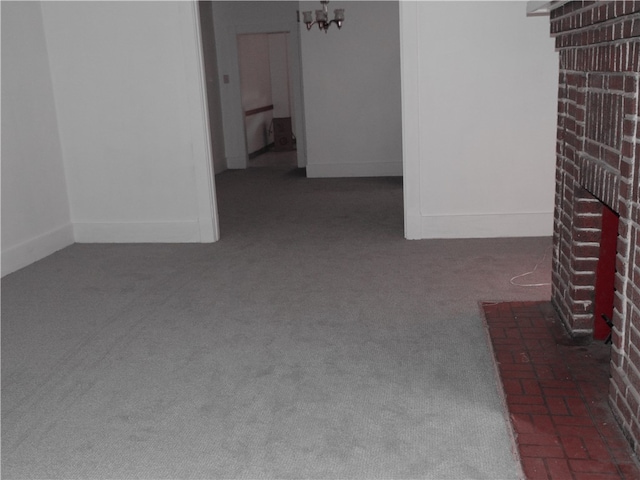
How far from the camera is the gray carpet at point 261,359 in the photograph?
96.4 inches

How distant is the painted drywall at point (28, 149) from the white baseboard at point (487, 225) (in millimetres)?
3175

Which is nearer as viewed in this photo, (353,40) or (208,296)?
(208,296)

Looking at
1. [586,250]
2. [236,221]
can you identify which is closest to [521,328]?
[586,250]

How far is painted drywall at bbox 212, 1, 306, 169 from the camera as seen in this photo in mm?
9602

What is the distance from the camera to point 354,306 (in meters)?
3.95

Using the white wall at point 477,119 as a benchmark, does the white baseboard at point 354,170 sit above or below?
below

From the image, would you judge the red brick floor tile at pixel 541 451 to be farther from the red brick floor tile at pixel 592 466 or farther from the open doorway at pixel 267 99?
the open doorway at pixel 267 99

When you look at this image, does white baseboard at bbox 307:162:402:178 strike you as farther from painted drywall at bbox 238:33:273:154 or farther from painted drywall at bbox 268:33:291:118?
painted drywall at bbox 268:33:291:118

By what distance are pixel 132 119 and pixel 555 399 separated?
4261 mm

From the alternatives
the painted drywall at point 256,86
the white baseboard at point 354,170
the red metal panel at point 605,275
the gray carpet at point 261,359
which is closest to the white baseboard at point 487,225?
the gray carpet at point 261,359

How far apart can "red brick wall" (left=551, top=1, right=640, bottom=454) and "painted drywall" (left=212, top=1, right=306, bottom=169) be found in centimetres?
660

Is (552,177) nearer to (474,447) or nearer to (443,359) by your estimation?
(443,359)

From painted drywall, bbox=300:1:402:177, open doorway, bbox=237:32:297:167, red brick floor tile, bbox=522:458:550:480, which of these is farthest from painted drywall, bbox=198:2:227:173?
red brick floor tile, bbox=522:458:550:480

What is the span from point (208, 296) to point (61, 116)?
8.39ft
